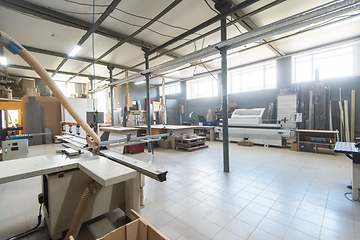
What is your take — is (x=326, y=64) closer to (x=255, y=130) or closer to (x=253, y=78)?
(x=253, y=78)

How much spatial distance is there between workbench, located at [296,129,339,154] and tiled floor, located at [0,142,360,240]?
1383 millimetres

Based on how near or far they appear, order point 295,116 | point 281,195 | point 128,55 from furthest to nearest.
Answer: point 128,55 → point 295,116 → point 281,195

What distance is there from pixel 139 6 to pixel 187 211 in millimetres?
4125

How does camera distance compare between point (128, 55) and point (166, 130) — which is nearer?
point (166, 130)

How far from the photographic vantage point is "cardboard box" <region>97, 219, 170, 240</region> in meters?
1.12

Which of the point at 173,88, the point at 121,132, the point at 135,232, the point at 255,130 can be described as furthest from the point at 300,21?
the point at 173,88

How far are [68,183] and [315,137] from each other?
6758 millimetres

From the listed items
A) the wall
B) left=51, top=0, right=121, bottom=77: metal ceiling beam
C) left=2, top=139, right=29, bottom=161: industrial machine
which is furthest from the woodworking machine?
the wall

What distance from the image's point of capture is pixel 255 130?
6293 millimetres

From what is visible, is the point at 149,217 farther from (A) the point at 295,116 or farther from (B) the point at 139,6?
(A) the point at 295,116

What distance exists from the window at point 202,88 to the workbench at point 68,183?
9.06 m

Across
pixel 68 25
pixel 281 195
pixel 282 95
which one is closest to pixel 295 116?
pixel 282 95

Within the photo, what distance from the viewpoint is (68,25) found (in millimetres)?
4055

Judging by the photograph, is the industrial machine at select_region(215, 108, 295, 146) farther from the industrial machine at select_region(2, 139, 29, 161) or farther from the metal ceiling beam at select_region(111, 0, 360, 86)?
the industrial machine at select_region(2, 139, 29, 161)
